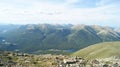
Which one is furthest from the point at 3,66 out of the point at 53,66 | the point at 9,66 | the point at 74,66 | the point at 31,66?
the point at 74,66

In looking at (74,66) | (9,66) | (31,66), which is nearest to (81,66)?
(74,66)

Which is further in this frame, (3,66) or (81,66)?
(81,66)

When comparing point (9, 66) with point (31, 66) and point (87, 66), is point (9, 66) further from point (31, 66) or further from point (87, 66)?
point (87, 66)

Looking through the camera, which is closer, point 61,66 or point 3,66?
point 3,66

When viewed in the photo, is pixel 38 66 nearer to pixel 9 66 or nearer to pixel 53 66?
pixel 53 66

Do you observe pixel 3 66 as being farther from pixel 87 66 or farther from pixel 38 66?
pixel 87 66

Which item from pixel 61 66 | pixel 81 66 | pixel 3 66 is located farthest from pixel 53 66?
pixel 3 66

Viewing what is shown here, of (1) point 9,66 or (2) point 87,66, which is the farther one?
(2) point 87,66
